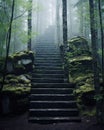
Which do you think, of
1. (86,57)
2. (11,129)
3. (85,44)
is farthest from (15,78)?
(85,44)

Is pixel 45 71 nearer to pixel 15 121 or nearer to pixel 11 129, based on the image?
pixel 15 121

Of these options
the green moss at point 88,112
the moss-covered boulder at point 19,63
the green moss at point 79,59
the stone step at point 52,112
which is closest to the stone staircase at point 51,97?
the stone step at point 52,112

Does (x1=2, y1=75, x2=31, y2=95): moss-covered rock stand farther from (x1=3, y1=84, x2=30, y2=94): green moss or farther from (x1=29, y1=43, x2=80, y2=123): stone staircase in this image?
(x1=29, y1=43, x2=80, y2=123): stone staircase

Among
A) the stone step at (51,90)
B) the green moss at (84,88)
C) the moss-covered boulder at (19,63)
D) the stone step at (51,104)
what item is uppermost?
the moss-covered boulder at (19,63)

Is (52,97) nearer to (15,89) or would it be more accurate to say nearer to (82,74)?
(15,89)

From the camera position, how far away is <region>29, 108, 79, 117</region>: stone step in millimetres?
10680

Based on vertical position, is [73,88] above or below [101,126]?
above

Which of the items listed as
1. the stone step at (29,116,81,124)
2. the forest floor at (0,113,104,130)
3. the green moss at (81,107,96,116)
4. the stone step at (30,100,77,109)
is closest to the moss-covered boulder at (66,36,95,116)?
the green moss at (81,107,96,116)

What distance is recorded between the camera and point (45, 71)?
15.0m

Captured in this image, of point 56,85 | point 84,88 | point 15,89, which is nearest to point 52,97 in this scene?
point 56,85

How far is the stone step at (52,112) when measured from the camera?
10.7 m

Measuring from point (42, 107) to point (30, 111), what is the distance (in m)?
0.80

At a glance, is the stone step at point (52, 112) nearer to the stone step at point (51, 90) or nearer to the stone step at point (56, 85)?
the stone step at point (51, 90)

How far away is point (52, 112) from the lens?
10.8 metres
